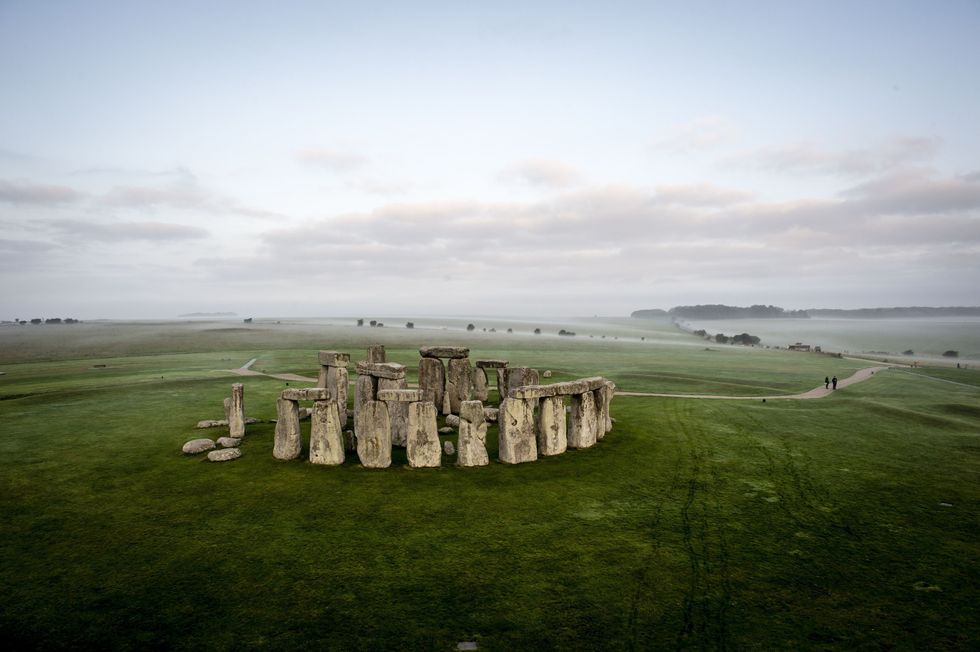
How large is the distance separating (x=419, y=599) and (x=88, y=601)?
14.9ft

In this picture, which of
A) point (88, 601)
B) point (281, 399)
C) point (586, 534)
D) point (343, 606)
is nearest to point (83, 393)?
point (281, 399)

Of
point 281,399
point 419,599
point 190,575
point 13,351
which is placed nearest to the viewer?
point 419,599

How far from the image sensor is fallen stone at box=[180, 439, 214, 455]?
13.1 meters

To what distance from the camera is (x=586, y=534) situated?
28.7 feet

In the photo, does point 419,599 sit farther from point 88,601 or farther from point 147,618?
point 88,601

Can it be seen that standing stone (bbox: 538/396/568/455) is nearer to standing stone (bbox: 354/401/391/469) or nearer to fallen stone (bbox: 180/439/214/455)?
standing stone (bbox: 354/401/391/469)

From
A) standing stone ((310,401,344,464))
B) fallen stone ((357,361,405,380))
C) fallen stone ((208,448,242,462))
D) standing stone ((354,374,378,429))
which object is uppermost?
fallen stone ((357,361,405,380))

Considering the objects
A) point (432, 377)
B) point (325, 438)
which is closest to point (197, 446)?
point (325, 438)

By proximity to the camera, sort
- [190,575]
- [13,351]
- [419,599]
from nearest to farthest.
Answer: [419,599]
[190,575]
[13,351]

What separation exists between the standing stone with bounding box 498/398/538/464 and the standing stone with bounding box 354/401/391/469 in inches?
116

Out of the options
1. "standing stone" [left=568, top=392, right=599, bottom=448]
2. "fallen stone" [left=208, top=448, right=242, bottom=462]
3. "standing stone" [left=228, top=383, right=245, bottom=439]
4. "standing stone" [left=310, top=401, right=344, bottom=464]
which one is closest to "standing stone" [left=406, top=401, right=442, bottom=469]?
"standing stone" [left=310, top=401, right=344, bottom=464]

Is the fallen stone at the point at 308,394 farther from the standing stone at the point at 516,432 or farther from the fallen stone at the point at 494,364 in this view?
the fallen stone at the point at 494,364

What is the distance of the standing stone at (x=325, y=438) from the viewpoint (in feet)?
40.4

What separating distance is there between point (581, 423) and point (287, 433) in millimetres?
8153
